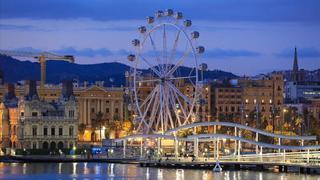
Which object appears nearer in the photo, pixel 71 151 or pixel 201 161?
pixel 201 161

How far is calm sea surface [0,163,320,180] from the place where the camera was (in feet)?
334

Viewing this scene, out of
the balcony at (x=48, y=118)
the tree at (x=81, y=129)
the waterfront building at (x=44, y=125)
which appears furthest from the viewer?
the tree at (x=81, y=129)

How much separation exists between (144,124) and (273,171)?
2681 centimetres

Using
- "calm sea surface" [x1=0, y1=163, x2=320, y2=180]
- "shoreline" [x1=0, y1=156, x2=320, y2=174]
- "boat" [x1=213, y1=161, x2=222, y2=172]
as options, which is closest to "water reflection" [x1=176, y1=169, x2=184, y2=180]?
"calm sea surface" [x1=0, y1=163, x2=320, y2=180]

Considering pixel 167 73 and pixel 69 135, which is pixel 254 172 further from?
pixel 69 135

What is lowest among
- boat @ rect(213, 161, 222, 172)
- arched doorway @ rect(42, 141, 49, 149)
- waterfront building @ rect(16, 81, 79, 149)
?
boat @ rect(213, 161, 222, 172)

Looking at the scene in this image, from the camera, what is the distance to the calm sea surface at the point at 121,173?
102 m

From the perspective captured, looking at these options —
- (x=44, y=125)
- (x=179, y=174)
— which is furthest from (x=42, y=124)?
(x=179, y=174)

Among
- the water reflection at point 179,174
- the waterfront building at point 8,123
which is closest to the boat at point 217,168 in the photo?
the water reflection at point 179,174

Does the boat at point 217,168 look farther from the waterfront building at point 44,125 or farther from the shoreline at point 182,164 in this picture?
the waterfront building at point 44,125

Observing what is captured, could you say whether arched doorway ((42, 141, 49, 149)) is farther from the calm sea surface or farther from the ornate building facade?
the calm sea surface

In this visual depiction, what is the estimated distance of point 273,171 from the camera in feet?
363

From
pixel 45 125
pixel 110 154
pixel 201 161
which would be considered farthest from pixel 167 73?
pixel 45 125

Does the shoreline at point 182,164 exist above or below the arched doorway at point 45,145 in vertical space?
below
